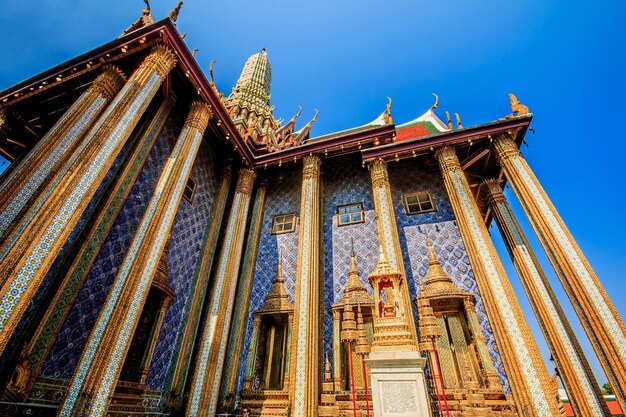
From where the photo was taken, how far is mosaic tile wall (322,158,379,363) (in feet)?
30.2

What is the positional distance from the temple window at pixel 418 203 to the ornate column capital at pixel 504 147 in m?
2.32

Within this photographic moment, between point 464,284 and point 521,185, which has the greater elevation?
point 521,185

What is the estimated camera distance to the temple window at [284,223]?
11.0m

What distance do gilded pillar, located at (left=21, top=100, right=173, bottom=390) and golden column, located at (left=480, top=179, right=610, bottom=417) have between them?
1072 cm

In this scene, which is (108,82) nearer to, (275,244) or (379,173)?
(275,244)

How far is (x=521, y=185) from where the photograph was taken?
8211 millimetres

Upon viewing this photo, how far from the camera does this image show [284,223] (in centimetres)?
1124

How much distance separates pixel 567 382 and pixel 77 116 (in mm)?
12482

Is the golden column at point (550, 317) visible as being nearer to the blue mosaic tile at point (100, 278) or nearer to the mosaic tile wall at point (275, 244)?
the mosaic tile wall at point (275, 244)

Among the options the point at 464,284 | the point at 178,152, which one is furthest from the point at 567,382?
the point at 178,152

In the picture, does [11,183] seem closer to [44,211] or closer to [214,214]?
[44,211]

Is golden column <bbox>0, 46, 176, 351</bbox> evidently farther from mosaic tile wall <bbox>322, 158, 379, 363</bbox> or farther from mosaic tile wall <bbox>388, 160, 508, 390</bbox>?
mosaic tile wall <bbox>388, 160, 508, 390</bbox>

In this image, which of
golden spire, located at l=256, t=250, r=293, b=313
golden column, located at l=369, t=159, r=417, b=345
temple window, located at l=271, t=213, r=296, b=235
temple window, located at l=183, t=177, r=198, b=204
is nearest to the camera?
golden column, located at l=369, t=159, r=417, b=345

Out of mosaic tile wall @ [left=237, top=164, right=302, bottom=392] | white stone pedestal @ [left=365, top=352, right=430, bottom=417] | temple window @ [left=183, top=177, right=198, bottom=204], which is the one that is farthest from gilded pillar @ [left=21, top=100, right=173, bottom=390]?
white stone pedestal @ [left=365, top=352, right=430, bottom=417]
